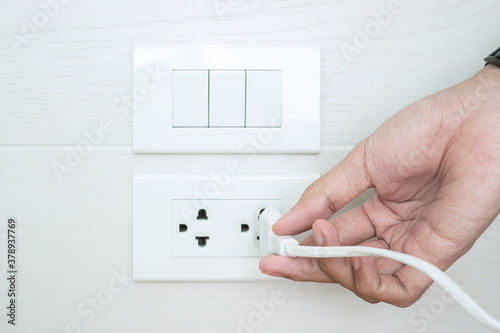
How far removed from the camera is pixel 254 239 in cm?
46

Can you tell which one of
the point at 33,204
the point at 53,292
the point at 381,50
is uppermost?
the point at 381,50

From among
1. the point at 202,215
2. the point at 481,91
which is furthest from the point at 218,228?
the point at 481,91

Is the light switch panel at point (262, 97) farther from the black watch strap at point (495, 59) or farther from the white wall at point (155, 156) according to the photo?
the black watch strap at point (495, 59)

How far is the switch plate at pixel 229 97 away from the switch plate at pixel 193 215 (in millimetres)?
36

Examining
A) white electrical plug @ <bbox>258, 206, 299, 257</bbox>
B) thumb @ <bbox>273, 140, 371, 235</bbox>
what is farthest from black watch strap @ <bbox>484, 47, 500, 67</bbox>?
white electrical plug @ <bbox>258, 206, 299, 257</bbox>

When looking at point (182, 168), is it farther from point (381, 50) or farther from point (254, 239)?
point (381, 50)

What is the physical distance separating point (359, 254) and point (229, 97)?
8.8 inches

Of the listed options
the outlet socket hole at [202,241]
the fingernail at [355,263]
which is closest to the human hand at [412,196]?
the fingernail at [355,263]

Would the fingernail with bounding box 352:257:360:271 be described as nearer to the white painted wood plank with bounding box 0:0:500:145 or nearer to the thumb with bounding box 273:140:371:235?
the thumb with bounding box 273:140:371:235

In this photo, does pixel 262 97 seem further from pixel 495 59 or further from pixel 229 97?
pixel 495 59

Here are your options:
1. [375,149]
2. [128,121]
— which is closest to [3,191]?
[128,121]

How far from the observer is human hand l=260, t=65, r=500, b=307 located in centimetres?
36

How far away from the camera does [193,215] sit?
46 centimetres

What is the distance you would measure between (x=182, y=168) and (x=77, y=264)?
17 centimetres
